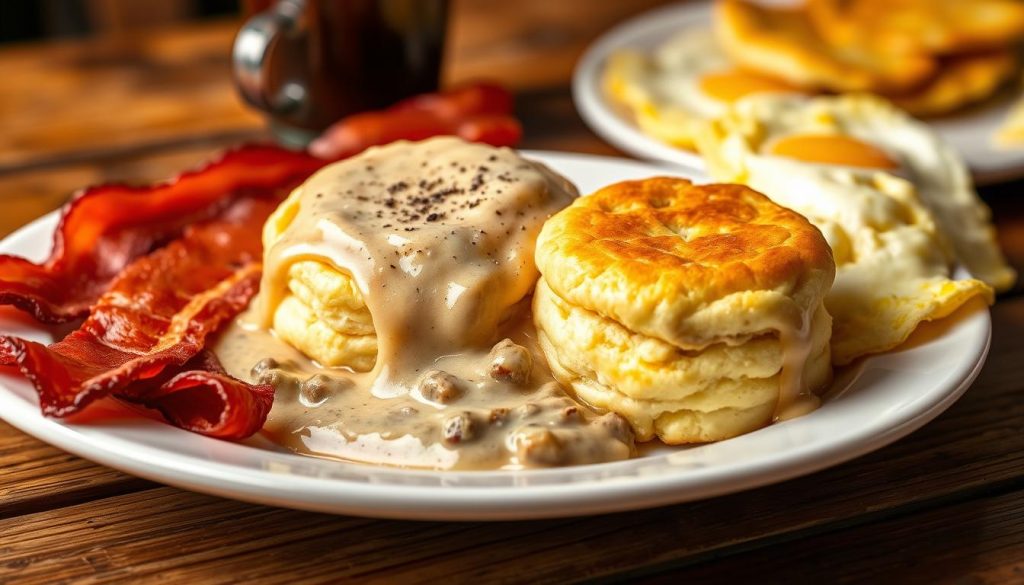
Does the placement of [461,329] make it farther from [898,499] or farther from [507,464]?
[898,499]

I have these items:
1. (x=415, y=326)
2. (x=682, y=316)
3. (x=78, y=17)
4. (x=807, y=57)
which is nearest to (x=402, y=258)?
(x=415, y=326)

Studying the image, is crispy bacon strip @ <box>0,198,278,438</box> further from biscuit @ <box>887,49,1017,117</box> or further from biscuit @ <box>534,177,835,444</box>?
biscuit @ <box>887,49,1017,117</box>

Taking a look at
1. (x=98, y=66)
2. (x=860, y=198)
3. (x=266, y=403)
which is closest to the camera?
(x=266, y=403)

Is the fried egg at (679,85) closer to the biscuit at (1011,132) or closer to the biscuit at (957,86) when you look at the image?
the biscuit at (957,86)

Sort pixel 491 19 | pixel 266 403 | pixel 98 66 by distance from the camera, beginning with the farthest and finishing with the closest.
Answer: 1. pixel 491 19
2. pixel 98 66
3. pixel 266 403

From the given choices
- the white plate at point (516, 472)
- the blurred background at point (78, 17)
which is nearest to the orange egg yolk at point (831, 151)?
the white plate at point (516, 472)

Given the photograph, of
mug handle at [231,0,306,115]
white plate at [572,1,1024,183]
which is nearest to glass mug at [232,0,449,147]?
mug handle at [231,0,306,115]

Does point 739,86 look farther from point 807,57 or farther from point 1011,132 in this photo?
A: point 1011,132

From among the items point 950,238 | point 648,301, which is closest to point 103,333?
point 648,301
